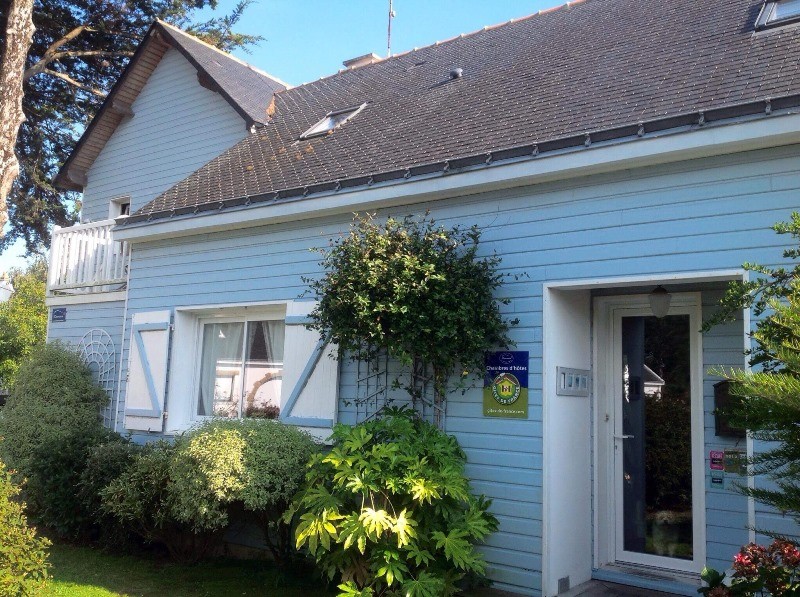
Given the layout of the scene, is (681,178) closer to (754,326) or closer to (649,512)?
(754,326)

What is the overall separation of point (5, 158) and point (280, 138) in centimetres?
483

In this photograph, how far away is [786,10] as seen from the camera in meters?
6.98

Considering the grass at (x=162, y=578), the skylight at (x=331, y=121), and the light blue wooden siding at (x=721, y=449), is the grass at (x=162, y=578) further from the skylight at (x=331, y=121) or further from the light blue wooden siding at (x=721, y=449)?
the skylight at (x=331, y=121)

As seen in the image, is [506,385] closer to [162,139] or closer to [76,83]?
[162,139]

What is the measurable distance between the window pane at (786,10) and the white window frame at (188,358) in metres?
6.28

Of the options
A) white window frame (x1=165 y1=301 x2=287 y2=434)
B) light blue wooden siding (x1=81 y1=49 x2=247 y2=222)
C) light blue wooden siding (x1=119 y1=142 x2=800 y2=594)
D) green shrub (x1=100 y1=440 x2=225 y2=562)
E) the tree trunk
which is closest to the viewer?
light blue wooden siding (x1=119 y1=142 x2=800 y2=594)

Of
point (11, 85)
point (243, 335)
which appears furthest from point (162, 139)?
point (243, 335)

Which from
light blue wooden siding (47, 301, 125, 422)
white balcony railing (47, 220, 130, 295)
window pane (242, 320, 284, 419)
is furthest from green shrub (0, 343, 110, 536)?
window pane (242, 320, 284, 419)

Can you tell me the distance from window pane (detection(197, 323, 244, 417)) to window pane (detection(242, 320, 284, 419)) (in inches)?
7.0

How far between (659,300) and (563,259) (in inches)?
36.9

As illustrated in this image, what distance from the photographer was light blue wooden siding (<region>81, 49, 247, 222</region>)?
1187 centimetres

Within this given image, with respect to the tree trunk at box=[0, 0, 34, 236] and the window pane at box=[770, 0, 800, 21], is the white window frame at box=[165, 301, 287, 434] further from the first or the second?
the window pane at box=[770, 0, 800, 21]

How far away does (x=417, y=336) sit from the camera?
6289mm

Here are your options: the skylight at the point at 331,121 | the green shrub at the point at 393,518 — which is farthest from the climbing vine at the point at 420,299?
the skylight at the point at 331,121
